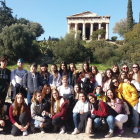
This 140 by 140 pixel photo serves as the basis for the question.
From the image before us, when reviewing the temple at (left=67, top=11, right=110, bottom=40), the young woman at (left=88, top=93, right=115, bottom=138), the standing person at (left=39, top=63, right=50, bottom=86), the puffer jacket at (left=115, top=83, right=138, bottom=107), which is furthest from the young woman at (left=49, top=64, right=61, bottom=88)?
the temple at (left=67, top=11, right=110, bottom=40)

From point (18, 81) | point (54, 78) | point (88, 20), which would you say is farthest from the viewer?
point (88, 20)

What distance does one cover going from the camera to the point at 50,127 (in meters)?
4.53

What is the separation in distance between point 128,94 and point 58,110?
6.25ft

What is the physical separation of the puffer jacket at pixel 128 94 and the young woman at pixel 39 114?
6.35 ft

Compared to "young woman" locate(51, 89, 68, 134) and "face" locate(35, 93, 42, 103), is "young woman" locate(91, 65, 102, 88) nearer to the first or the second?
"young woman" locate(51, 89, 68, 134)

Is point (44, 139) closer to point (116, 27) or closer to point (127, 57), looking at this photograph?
point (127, 57)

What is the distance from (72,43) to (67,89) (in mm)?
21539

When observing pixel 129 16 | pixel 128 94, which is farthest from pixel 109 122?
A: pixel 129 16

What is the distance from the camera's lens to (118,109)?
423 cm

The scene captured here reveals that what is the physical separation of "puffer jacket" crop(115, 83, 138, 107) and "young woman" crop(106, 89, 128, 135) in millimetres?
255

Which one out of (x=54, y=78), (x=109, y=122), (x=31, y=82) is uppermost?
(x=54, y=78)

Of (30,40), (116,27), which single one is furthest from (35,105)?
(116,27)

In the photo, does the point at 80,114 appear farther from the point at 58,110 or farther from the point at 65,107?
the point at 58,110

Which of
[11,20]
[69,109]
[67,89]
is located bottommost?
[69,109]
